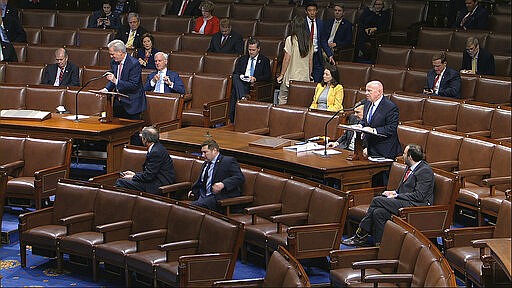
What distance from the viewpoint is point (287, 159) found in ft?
23.3

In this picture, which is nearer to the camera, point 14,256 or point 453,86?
point 14,256

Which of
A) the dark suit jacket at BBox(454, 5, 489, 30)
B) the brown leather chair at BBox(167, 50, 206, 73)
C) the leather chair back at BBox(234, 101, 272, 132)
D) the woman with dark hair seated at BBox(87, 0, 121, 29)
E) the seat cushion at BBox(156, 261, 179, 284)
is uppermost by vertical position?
the dark suit jacket at BBox(454, 5, 489, 30)

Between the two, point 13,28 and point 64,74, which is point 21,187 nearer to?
point 64,74

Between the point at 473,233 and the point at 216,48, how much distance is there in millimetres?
4726

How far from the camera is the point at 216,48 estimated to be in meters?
10.0

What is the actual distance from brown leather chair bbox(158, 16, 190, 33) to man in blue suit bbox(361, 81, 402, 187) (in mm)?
4288

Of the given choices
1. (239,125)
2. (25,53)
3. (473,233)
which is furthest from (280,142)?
→ (25,53)

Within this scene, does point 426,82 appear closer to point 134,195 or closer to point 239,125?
point 239,125

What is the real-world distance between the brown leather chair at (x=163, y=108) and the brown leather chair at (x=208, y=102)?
11.9 inches

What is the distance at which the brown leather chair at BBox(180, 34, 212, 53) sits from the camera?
1037cm

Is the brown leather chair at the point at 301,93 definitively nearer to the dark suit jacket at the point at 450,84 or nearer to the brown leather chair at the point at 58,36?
the dark suit jacket at the point at 450,84

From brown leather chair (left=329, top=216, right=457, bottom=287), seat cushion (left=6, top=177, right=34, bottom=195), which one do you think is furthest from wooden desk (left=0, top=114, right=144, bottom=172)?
brown leather chair (left=329, top=216, right=457, bottom=287)

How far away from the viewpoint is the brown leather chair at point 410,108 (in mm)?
8234

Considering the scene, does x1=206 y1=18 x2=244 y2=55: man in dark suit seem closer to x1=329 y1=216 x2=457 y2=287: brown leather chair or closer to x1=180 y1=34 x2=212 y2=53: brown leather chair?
x1=180 y1=34 x2=212 y2=53: brown leather chair
